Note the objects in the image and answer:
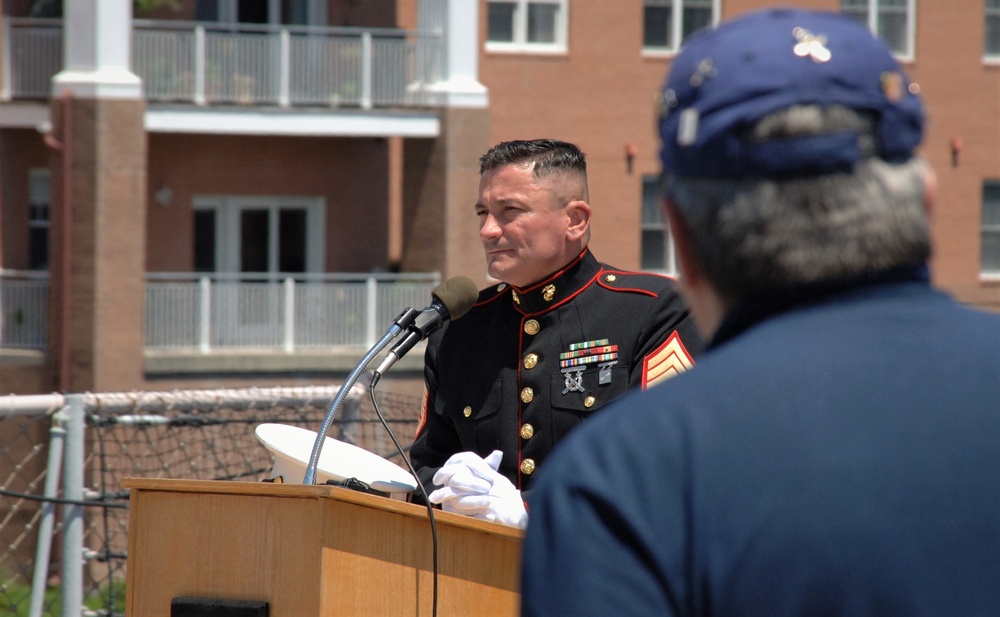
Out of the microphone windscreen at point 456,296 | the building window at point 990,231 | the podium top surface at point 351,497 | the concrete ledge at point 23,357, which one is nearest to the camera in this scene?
the podium top surface at point 351,497

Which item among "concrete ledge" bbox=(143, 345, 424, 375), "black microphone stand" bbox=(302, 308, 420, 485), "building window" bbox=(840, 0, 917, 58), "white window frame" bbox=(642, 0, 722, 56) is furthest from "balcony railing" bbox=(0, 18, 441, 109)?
"black microphone stand" bbox=(302, 308, 420, 485)

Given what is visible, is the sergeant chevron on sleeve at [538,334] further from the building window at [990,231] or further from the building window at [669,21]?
the building window at [990,231]

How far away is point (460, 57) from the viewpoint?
653 inches

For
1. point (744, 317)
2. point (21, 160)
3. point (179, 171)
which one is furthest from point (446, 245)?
point (744, 317)

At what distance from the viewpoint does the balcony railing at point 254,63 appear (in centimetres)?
1593

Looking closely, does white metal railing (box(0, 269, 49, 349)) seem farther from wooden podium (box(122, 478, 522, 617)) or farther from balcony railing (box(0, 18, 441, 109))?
wooden podium (box(122, 478, 522, 617))

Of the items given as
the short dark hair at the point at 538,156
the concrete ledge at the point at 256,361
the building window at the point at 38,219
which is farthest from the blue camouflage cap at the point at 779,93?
the building window at the point at 38,219

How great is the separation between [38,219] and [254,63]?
3.67m

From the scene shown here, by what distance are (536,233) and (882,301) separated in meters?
2.69

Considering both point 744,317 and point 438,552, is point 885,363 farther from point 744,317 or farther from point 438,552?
point 438,552

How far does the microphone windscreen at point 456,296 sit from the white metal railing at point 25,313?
13.6m

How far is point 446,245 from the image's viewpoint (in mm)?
16781

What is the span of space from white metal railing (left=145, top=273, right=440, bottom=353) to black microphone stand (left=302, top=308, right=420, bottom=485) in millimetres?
12793

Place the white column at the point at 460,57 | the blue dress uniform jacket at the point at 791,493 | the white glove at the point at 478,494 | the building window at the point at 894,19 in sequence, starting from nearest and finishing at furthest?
the blue dress uniform jacket at the point at 791,493 < the white glove at the point at 478,494 < the white column at the point at 460,57 < the building window at the point at 894,19
